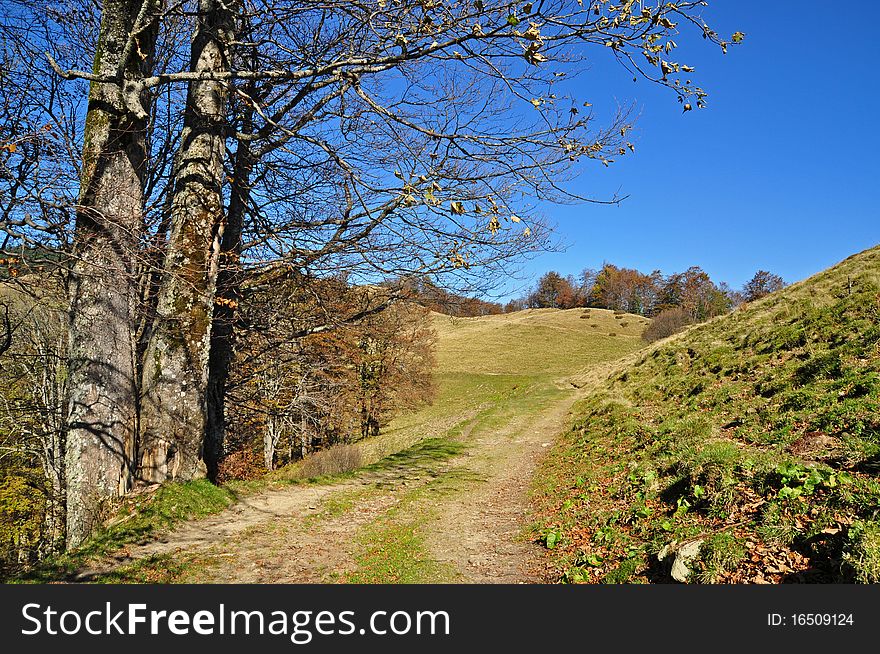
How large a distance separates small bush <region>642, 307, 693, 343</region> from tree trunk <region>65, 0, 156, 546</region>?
48741 mm

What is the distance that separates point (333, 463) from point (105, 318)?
7.02 metres

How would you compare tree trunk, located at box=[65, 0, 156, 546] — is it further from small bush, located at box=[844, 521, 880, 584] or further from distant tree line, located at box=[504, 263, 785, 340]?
distant tree line, located at box=[504, 263, 785, 340]

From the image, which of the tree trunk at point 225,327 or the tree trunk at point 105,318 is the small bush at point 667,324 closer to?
the tree trunk at point 225,327

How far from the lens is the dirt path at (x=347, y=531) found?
17.4 ft

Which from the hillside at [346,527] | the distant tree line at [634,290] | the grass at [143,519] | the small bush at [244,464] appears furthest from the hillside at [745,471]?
the distant tree line at [634,290]

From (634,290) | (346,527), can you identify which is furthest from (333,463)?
(634,290)

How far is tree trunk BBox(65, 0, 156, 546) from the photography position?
588 cm

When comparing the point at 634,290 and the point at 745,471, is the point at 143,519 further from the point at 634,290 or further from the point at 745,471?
the point at 634,290

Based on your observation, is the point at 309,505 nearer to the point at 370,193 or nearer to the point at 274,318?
the point at 274,318

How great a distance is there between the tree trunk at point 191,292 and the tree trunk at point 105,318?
0.41m

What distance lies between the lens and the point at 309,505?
786 cm

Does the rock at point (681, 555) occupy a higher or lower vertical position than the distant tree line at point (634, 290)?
lower

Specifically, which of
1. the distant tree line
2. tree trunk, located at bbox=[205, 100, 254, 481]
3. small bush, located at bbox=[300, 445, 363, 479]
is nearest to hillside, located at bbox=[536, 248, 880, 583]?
small bush, located at bbox=[300, 445, 363, 479]

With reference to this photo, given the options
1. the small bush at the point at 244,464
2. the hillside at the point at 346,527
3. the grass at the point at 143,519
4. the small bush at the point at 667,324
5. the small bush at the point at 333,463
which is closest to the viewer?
the grass at the point at 143,519
